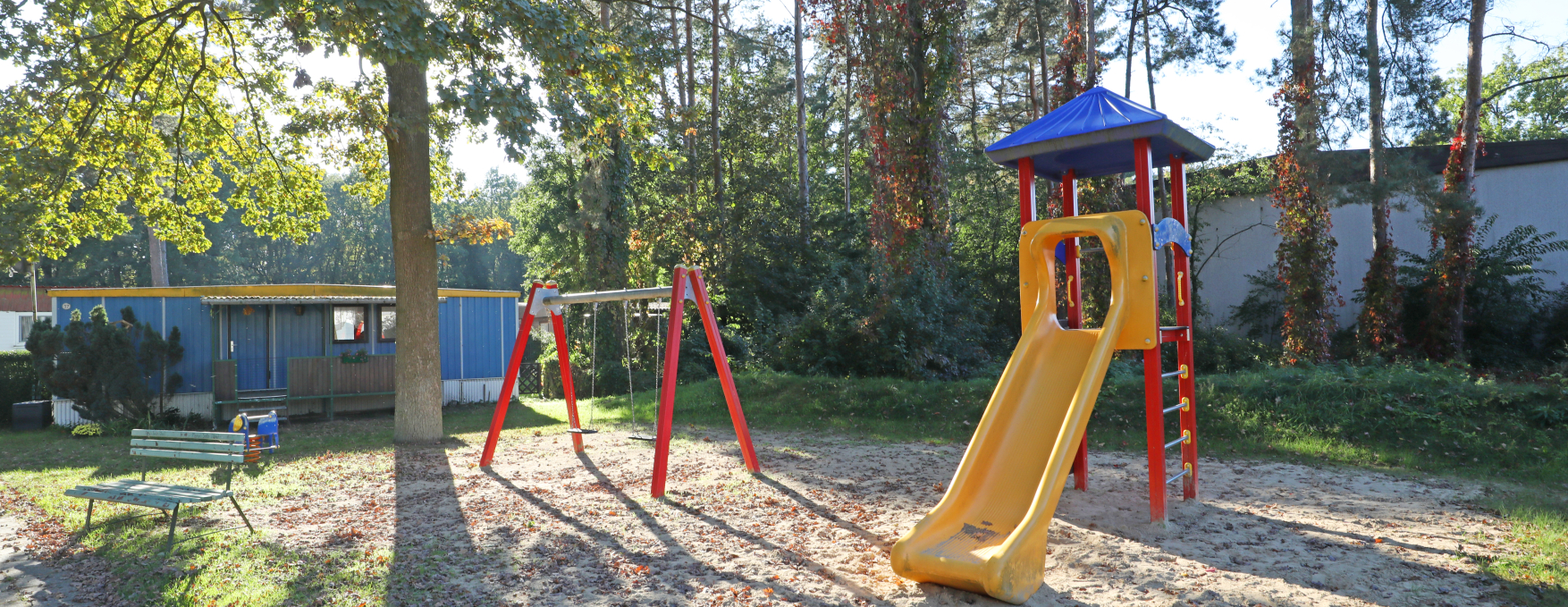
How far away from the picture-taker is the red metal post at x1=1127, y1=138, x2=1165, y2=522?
532 centimetres

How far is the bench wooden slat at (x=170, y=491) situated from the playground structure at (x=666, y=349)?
2847 mm

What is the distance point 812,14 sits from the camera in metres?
14.9

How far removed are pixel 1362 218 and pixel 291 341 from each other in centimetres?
2168

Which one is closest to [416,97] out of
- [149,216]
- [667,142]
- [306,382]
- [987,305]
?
[149,216]

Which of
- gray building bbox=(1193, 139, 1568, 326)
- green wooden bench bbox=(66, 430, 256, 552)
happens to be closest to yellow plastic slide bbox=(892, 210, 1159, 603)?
green wooden bench bbox=(66, 430, 256, 552)

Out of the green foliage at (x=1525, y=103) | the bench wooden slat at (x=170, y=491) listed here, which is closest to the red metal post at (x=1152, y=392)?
the bench wooden slat at (x=170, y=491)

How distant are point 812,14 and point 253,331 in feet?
37.3

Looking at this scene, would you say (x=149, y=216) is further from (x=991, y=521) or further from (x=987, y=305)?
(x=987, y=305)

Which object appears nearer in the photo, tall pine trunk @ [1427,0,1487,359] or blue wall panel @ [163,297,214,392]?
tall pine trunk @ [1427,0,1487,359]

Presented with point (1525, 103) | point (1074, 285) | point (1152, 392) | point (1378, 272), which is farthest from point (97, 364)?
point (1525, 103)

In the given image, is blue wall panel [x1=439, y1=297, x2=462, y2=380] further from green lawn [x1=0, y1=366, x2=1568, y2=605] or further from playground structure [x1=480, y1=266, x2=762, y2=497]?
playground structure [x1=480, y1=266, x2=762, y2=497]

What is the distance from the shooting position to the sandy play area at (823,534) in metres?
4.34

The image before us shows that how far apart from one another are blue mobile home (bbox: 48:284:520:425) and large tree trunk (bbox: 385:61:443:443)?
2475 mm

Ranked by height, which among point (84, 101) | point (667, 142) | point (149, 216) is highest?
point (667, 142)
